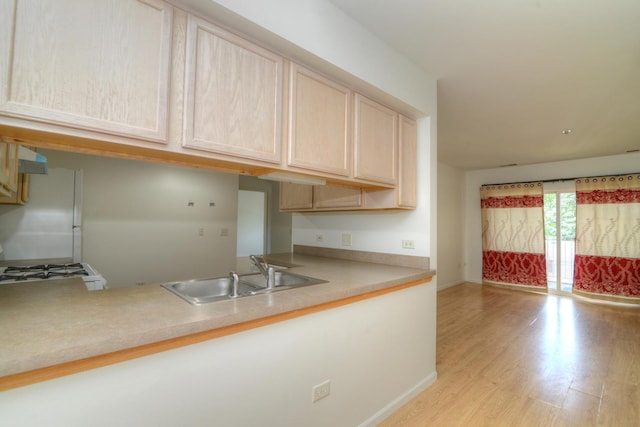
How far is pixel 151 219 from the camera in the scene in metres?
4.27

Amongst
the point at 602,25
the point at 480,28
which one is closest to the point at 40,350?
the point at 480,28

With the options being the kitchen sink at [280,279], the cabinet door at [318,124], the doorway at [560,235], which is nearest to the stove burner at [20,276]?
the kitchen sink at [280,279]

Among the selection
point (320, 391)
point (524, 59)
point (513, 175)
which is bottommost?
point (320, 391)

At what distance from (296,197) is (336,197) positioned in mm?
560

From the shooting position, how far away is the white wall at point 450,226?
573cm

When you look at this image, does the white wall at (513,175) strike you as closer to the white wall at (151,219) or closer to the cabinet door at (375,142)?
the cabinet door at (375,142)

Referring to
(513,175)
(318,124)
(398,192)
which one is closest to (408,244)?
(398,192)

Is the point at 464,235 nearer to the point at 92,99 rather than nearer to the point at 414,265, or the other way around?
the point at 414,265

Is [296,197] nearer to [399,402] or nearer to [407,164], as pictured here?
[407,164]

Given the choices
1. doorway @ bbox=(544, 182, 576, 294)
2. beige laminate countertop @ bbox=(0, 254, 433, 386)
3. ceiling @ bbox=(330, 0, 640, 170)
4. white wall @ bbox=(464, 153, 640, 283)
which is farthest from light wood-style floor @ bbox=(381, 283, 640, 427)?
ceiling @ bbox=(330, 0, 640, 170)

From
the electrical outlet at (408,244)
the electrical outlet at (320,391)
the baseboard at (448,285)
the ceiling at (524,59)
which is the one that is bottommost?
the baseboard at (448,285)

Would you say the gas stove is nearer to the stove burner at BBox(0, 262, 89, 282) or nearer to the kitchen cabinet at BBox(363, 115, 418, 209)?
the stove burner at BBox(0, 262, 89, 282)

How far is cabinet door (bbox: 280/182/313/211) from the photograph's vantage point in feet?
9.44

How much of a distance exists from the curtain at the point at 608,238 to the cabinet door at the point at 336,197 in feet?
15.9
